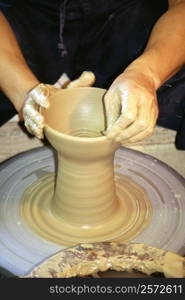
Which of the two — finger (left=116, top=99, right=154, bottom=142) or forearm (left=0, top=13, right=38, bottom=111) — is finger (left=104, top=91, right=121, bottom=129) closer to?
finger (left=116, top=99, right=154, bottom=142)

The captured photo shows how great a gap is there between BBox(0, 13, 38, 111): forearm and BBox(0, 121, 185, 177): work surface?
470 mm

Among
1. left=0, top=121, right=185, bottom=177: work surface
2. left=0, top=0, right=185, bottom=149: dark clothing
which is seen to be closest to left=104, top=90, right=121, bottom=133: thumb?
left=0, top=0, right=185, bottom=149: dark clothing

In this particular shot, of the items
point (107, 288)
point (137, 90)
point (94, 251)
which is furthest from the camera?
point (137, 90)

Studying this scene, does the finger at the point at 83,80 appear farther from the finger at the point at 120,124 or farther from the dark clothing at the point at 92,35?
the dark clothing at the point at 92,35

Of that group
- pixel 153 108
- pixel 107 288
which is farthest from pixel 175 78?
pixel 107 288

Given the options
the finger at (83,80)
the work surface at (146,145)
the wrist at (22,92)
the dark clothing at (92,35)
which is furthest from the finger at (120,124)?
the work surface at (146,145)

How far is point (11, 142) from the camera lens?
7.16ft

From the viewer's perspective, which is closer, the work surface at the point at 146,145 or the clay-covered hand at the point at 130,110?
the clay-covered hand at the point at 130,110

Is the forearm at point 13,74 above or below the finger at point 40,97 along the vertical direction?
below

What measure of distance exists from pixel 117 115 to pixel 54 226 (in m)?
0.35

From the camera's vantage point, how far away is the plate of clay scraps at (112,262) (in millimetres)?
1107

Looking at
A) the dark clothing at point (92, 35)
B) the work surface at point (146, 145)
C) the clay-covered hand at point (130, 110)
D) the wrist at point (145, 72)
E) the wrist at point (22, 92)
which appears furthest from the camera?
the work surface at point (146, 145)

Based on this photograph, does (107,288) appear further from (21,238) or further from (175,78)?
(175,78)

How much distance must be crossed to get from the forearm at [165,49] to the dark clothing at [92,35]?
22 centimetres
